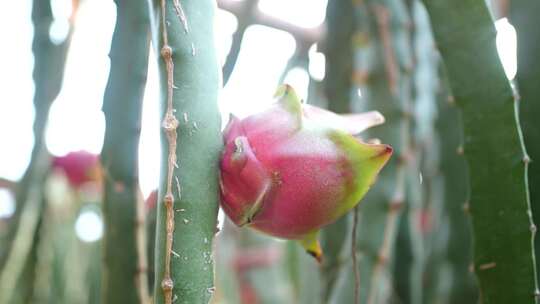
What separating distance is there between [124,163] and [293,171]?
30cm

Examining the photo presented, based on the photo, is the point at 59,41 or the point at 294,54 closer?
the point at 59,41

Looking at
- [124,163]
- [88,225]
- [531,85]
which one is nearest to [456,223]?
[531,85]

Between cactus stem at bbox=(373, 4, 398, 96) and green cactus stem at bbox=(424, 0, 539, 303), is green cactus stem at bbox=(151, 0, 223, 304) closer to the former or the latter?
green cactus stem at bbox=(424, 0, 539, 303)

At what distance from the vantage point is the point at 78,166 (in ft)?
7.25

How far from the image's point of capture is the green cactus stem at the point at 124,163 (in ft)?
3.16

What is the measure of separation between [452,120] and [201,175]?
0.87 meters

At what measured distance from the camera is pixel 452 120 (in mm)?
1473

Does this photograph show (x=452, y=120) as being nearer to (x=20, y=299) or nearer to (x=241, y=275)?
(x=20, y=299)

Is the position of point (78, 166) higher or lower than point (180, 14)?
lower

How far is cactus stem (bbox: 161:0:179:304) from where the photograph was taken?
667 mm

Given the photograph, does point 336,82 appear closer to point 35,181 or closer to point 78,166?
point 35,181

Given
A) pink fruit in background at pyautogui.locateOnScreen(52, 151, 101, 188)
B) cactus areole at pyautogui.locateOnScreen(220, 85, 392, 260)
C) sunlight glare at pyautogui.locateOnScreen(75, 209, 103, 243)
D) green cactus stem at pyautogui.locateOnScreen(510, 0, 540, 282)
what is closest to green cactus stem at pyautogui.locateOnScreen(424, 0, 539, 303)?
green cactus stem at pyautogui.locateOnScreen(510, 0, 540, 282)

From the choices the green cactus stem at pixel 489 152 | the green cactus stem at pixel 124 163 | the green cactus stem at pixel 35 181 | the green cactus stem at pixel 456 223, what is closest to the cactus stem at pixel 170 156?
the green cactus stem at pixel 124 163

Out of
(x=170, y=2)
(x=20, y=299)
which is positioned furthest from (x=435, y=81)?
(x=170, y=2)
